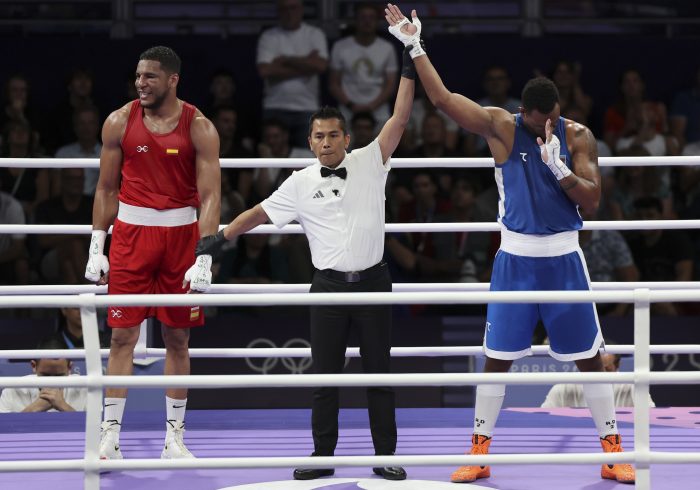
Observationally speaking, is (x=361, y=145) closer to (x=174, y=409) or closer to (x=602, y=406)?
(x=174, y=409)

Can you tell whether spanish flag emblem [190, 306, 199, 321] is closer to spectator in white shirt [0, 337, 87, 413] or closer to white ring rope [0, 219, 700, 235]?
white ring rope [0, 219, 700, 235]

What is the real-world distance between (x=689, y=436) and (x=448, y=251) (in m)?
2.91

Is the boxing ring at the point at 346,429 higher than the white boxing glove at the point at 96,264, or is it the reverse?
the white boxing glove at the point at 96,264

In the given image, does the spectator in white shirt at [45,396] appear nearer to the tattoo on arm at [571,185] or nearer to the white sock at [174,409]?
the white sock at [174,409]

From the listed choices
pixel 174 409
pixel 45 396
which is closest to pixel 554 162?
pixel 174 409

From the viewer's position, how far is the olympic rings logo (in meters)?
6.99

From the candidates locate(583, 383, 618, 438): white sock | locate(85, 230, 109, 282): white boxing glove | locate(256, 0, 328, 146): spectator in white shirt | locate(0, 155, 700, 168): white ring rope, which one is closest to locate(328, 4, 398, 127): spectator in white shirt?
locate(256, 0, 328, 146): spectator in white shirt

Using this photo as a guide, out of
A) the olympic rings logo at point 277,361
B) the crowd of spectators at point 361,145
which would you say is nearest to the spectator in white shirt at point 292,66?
the crowd of spectators at point 361,145

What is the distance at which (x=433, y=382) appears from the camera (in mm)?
3648

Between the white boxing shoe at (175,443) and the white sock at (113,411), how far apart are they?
0.66 feet

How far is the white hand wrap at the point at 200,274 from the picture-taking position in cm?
452

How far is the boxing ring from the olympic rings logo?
56.8 inches

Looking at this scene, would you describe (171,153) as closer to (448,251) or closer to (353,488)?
(353,488)

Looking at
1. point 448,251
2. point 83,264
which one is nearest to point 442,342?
point 448,251
